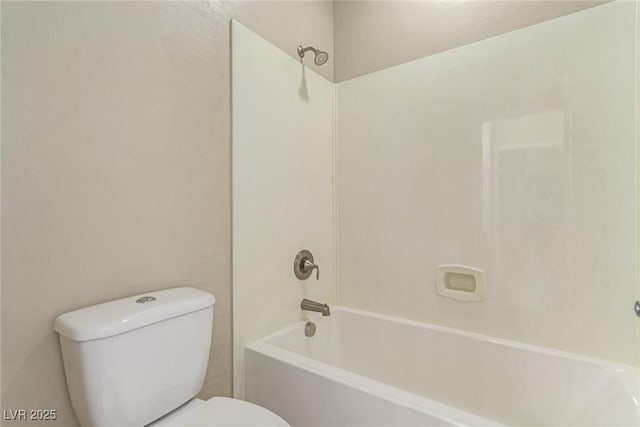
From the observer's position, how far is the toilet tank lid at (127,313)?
0.78 meters

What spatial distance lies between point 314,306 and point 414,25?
5.35ft

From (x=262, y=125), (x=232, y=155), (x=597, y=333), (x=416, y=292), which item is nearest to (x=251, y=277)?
(x=232, y=155)

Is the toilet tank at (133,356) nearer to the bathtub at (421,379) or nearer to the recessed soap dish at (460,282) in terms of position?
the bathtub at (421,379)

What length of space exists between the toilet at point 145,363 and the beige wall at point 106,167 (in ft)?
0.27

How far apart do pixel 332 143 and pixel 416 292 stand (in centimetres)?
102

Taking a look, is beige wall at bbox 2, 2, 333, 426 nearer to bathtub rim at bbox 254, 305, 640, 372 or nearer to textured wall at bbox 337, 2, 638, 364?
bathtub rim at bbox 254, 305, 640, 372

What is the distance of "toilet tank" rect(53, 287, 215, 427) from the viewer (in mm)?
793

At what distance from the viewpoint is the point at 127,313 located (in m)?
0.85

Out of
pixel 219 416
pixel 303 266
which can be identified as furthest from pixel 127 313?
pixel 303 266

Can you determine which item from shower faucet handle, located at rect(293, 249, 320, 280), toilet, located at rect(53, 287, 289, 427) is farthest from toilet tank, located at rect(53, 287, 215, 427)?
shower faucet handle, located at rect(293, 249, 320, 280)

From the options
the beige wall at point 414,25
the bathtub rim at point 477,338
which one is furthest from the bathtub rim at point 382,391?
the beige wall at point 414,25

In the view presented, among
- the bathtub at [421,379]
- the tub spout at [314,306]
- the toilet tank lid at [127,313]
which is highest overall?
the toilet tank lid at [127,313]

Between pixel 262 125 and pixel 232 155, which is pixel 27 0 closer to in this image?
pixel 232 155

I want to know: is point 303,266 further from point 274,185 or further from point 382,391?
point 382,391
